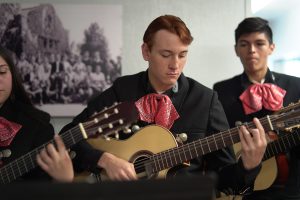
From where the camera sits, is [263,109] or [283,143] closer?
[283,143]

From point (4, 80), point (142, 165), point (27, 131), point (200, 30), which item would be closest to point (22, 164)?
point (27, 131)

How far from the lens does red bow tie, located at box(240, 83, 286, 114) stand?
6.42 feet

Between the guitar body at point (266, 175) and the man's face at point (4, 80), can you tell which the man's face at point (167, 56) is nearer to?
the guitar body at point (266, 175)

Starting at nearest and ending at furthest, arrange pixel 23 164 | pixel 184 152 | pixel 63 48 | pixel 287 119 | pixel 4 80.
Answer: pixel 287 119 → pixel 184 152 → pixel 23 164 → pixel 4 80 → pixel 63 48

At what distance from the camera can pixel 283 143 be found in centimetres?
187

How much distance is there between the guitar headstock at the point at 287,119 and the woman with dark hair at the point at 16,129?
99 centimetres

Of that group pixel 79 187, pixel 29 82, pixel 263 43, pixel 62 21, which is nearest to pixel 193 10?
pixel 263 43

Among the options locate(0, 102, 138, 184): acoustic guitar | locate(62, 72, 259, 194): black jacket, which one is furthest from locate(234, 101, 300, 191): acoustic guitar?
locate(0, 102, 138, 184): acoustic guitar

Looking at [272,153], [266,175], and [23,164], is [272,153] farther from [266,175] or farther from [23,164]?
[23,164]

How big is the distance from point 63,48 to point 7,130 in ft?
2.56

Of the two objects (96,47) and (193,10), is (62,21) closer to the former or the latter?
(96,47)

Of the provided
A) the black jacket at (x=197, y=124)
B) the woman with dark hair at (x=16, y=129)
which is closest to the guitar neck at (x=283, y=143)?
the black jacket at (x=197, y=124)

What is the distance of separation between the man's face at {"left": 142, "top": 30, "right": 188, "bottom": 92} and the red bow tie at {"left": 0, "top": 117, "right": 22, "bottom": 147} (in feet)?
2.41

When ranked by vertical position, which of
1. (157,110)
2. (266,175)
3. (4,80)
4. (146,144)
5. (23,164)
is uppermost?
(4,80)
